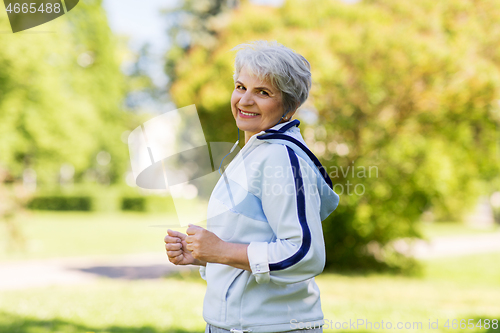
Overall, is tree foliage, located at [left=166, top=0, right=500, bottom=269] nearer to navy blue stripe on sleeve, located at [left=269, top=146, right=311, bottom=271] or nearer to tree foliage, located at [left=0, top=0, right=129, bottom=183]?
navy blue stripe on sleeve, located at [left=269, top=146, right=311, bottom=271]

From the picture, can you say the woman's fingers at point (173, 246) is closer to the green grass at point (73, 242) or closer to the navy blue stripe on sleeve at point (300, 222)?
the navy blue stripe on sleeve at point (300, 222)

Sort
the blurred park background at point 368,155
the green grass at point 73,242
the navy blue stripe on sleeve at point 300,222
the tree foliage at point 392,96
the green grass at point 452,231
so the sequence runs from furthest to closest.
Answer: the green grass at point 452,231 → the green grass at point 73,242 → the tree foliage at point 392,96 → the blurred park background at point 368,155 → the navy blue stripe on sleeve at point 300,222

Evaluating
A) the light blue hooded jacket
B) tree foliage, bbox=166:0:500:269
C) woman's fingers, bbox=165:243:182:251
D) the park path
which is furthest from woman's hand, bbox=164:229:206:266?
the park path

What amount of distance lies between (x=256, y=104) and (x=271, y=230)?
45 centimetres

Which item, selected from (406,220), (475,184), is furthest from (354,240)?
(475,184)

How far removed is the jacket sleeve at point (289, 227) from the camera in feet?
4.15

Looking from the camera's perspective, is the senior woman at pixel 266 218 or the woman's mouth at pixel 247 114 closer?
the senior woman at pixel 266 218

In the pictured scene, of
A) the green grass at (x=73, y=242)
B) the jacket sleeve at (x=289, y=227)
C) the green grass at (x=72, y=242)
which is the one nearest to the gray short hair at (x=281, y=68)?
the jacket sleeve at (x=289, y=227)

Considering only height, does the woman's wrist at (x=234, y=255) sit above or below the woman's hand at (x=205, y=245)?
below

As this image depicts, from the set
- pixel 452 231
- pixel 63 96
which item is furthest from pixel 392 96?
pixel 63 96

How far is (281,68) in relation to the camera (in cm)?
144

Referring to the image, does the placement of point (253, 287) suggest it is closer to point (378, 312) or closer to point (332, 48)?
point (378, 312)

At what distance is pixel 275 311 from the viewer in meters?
1.39

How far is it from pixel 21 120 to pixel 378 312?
22558 millimetres
